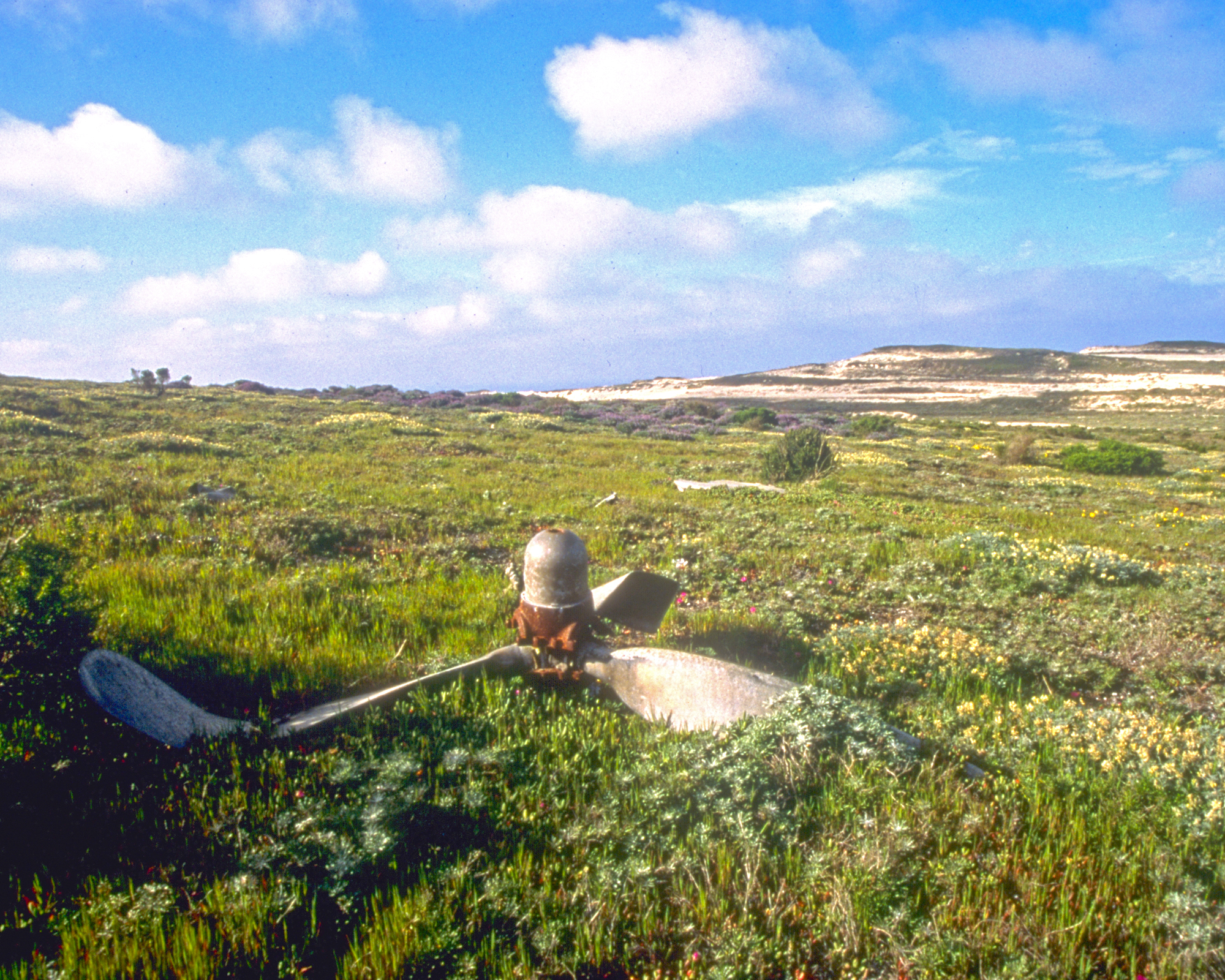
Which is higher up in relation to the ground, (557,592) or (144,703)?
(557,592)

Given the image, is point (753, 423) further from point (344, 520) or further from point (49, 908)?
point (49, 908)

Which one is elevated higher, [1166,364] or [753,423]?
[1166,364]

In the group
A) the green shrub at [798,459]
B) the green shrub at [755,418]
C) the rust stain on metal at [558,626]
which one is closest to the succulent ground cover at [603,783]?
the rust stain on metal at [558,626]

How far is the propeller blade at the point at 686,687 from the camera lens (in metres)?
4.38

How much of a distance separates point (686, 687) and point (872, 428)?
153 ft

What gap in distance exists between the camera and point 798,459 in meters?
19.8

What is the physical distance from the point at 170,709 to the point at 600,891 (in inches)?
117

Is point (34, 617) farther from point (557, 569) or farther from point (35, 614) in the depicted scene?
point (557, 569)

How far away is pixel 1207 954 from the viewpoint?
248 centimetres

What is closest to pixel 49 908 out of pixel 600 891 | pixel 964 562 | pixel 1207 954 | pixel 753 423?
pixel 600 891

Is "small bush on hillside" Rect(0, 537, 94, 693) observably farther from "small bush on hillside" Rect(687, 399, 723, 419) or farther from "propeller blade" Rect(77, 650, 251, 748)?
"small bush on hillside" Rect(687, 399, 723, 419)

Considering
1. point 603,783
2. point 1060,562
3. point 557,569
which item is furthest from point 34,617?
point 1060,562

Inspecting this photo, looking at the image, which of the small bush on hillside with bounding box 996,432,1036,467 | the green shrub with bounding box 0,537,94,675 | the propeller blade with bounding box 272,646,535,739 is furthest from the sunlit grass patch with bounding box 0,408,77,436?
the small bush on hillside with bounding box 996,432,1036,467

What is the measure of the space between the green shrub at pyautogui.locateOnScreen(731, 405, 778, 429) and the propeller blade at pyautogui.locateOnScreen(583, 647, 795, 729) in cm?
4073
